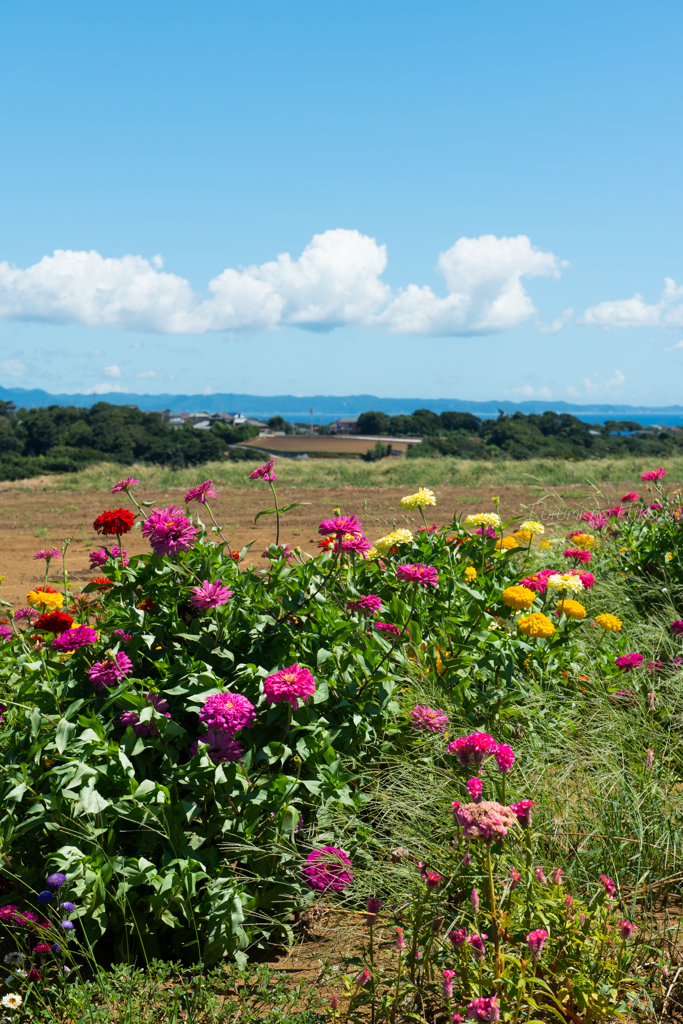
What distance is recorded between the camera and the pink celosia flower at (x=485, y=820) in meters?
1.47

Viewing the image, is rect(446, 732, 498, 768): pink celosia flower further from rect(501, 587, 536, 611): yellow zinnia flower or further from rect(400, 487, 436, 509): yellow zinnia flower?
rect(400, 487, 436, 509): yellow zinnia flower

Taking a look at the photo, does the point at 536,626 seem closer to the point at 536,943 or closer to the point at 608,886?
the point at 608,886

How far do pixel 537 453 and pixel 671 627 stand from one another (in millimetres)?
30287

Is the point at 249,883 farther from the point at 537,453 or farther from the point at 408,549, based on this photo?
the point at 537,453

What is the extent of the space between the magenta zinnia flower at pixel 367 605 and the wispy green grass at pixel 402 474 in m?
18.1

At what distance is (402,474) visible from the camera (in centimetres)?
2277

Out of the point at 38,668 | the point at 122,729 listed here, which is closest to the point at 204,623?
the point at 122,729

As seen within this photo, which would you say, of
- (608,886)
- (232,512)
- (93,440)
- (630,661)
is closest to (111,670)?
(608,886)

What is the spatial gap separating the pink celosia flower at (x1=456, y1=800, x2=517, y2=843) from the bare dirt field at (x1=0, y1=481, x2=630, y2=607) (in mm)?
4248

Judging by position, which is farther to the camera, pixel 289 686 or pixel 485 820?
pixel 289 686

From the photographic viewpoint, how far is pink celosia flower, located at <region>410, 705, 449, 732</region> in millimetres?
2295

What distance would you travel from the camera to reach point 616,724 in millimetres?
2654

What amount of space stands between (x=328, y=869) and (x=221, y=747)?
514 mm

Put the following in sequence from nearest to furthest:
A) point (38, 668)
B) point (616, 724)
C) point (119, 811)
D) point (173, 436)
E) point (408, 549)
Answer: point (119, 811) < point (38, 668) < point (616, 724) < point (408, 549) < point (173, 436)
